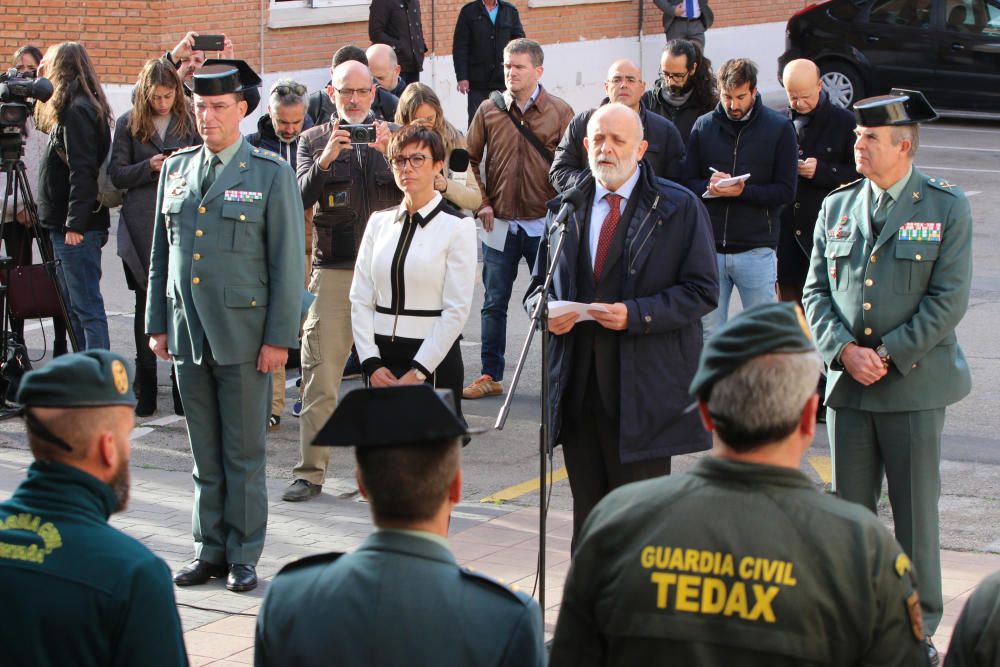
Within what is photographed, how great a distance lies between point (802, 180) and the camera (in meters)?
9.13

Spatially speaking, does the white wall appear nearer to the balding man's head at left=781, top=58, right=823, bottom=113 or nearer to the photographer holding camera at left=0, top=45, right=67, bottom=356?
the photographer holding camera at left=0, top=45, right=67, bottom=356

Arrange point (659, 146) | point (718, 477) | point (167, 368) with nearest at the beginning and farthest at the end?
point (718, 477) < point (659, 146) < point (167, 368)

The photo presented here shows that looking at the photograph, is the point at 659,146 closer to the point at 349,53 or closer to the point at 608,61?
the point at 349,53

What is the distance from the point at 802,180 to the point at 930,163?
10347mm

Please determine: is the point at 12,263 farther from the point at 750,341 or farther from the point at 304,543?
the point at 750,341

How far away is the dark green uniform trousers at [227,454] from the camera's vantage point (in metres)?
6.44

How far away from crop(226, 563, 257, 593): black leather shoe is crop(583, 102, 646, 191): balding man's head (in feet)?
7.59

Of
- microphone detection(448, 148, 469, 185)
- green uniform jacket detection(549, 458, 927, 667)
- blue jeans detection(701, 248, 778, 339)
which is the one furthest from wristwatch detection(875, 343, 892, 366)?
blue jeans detection(701, 248, 778, 339)

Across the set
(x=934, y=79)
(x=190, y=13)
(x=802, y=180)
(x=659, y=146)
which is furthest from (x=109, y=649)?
(x=934, y=79)

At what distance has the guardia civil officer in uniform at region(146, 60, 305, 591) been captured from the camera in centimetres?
636

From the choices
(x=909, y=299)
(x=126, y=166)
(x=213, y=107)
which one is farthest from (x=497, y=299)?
(x=909, y=299)

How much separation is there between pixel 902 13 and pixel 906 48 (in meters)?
0.51

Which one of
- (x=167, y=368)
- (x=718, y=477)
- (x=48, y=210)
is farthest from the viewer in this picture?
(x=167, y=368)

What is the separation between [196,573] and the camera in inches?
253
